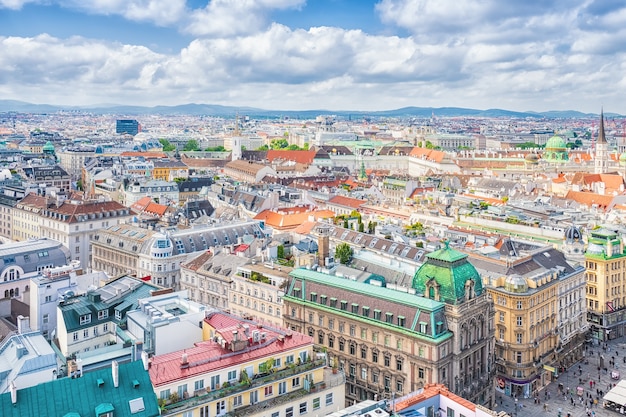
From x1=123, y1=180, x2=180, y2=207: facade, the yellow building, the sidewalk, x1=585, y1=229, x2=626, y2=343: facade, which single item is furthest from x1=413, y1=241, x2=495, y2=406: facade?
x1=123, y1=180, x2=180, y2=207: facade

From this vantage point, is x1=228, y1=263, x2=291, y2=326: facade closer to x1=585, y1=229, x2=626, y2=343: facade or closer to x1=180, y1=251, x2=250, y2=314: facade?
x1=180, y1=251, x2=250, y2=314: facade

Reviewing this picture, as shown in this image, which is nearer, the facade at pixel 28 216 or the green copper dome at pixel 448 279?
the green copper dome at pixel 448 279

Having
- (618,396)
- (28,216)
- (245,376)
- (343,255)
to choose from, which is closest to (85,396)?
(245,376)

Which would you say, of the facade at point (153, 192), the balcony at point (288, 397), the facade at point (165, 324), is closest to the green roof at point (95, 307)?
the facade at point (165, 324)

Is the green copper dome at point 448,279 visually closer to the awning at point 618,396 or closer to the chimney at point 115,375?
the awning at point 618,396

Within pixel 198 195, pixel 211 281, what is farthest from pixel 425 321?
pixel 198 195

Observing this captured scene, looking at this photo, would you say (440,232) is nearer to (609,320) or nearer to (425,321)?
(609,320)
